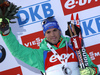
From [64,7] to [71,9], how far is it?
0.39 ft

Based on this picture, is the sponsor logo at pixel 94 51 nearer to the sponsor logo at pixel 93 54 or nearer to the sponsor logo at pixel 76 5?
the sponsor logo at pixel 93 54

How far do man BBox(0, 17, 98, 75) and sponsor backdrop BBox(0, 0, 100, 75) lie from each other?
530 millimetres

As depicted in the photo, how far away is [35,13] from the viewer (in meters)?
2.85

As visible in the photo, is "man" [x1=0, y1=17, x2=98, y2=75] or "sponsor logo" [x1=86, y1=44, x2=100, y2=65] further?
"sponsor logo" [x1=86, y1=44, x2=100, y2=65]

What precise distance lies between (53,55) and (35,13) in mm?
885

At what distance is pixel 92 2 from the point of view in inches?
114

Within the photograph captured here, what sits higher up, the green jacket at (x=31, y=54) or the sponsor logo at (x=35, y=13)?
the sponsor logo at (x=35, y=13)

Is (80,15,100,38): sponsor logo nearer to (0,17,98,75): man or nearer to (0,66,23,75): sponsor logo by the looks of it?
(0,17,98,75): man

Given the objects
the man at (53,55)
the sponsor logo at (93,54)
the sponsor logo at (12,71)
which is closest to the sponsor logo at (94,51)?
the sponsor logo at (93,54)

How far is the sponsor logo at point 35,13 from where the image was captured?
2.84m

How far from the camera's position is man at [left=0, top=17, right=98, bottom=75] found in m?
2.19

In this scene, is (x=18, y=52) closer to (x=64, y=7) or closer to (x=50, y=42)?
(x=50, y=42)

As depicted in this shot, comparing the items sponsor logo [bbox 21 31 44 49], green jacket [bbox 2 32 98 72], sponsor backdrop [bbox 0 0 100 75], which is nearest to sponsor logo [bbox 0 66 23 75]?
sponsor backdrop [bbox 0 0 100 75]

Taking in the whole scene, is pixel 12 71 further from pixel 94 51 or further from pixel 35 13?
pixel 94 51
